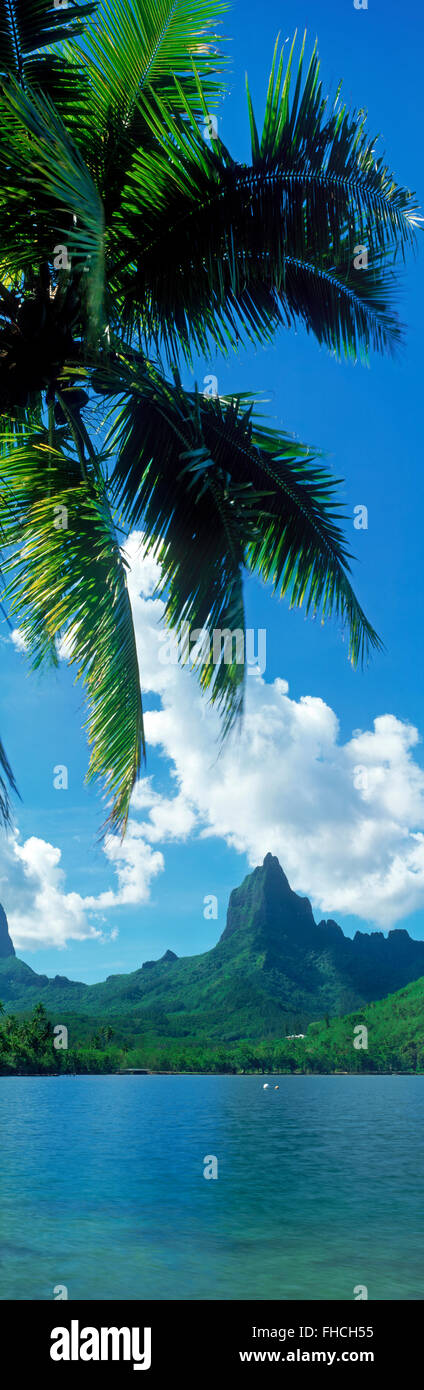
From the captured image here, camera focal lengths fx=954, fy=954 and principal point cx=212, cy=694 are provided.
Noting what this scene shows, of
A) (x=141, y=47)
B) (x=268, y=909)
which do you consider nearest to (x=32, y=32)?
(x=141, y=47)

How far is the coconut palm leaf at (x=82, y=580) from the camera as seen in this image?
3.23 m

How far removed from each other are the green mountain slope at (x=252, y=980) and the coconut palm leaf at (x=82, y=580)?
114418 millimetres

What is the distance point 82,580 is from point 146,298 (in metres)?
1.38

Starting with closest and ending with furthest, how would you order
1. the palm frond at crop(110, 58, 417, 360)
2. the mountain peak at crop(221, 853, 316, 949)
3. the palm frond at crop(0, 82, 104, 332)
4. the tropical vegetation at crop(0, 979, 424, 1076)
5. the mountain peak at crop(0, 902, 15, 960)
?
1. the palm frond at crop(0, 82, 104, 332)
2. the palm frond at crop(110, 58, 417, 360)
3. the tropical vegetation at crop(0, 979, 424, 1076)
4. the mountain peak at crop(221, 853, 316, 949)
5. the mountain peak at crop(0, 902, 15, 960)

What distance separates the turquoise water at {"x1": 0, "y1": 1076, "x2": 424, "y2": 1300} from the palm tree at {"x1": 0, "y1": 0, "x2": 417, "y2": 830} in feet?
60.6

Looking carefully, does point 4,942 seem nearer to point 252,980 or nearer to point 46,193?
point 252,980

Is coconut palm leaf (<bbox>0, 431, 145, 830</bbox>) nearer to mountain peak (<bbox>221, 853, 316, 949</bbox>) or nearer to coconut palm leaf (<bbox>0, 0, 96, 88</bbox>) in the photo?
coconut palm leaf (<bbox>0, 0, 96, 88</bbox>)

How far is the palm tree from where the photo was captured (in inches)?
128

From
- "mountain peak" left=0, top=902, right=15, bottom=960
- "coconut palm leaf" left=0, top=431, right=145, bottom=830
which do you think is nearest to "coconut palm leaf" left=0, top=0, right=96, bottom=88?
"coconut palm leaf" left=0, top=431, right=145, bottom=830

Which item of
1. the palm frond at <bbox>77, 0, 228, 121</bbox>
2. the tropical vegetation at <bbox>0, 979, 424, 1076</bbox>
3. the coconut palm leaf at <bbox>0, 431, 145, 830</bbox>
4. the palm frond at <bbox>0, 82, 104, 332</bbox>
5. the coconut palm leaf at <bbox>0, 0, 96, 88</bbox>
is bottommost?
the tropical vegetation at <bbox>0, 979, 424, 1076</bbox>

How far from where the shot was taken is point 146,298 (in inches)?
153

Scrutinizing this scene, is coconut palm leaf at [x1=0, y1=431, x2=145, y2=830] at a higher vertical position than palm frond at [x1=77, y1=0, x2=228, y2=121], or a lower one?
lower
